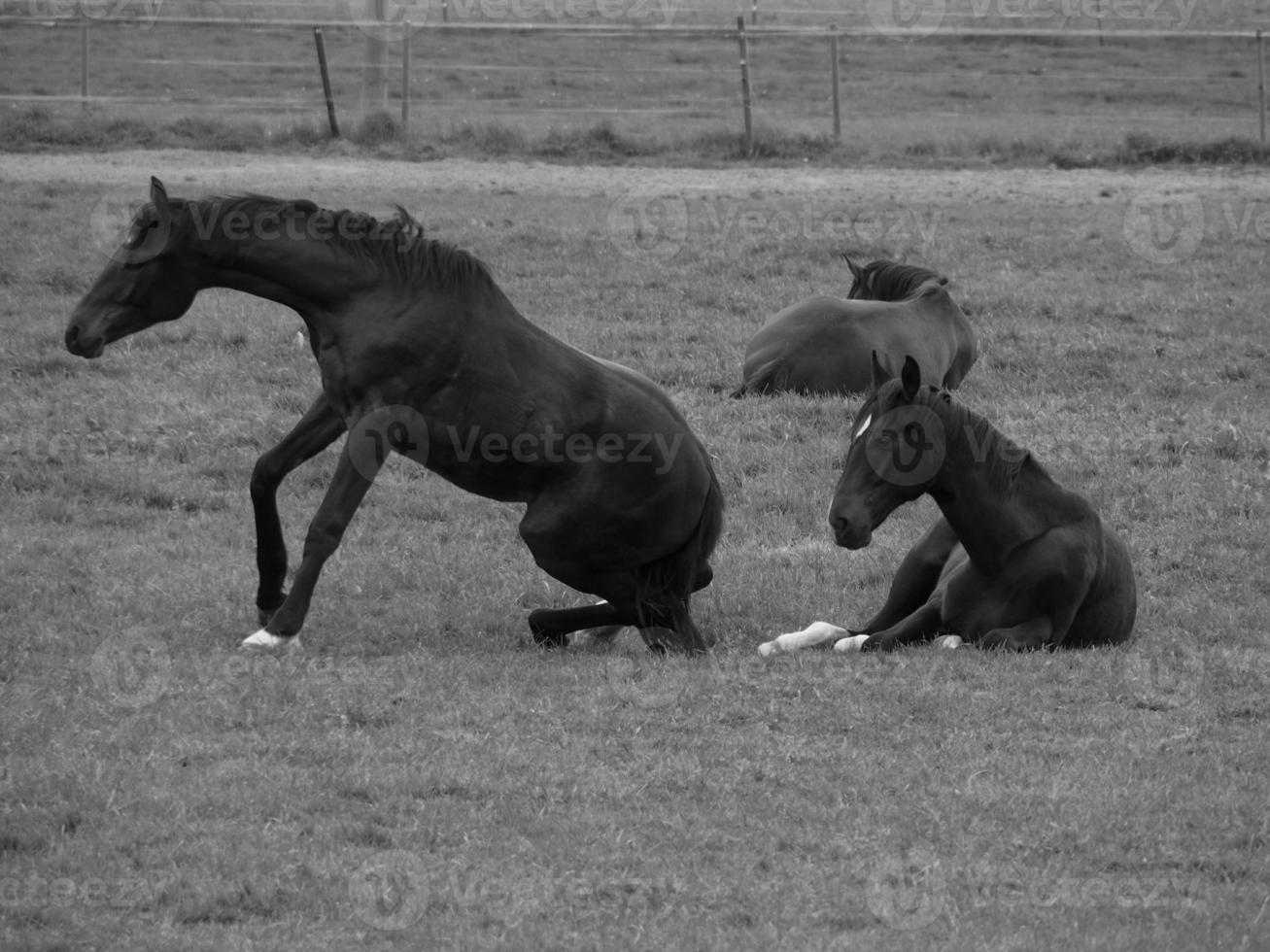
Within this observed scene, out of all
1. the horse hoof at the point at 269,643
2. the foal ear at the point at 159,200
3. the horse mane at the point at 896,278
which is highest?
the foal ear at the point at 159,200

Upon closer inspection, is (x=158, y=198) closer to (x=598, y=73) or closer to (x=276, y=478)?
(x=276, y=478)

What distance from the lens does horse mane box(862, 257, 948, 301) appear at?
13.6m

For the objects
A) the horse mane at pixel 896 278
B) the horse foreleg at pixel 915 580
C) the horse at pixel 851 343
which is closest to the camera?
the horse foreleg at pixel 915 580

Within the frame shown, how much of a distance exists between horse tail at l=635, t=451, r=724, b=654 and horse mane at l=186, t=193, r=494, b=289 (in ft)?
5.11

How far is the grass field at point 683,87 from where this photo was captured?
21953mm

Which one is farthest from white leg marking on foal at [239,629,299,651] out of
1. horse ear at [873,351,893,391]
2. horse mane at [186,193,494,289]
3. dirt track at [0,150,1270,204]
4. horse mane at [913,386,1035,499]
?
dirt track at [0,150,1270,204]

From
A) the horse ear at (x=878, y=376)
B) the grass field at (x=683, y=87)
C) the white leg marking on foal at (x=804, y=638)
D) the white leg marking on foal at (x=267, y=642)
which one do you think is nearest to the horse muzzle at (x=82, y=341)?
the white leg marking on foal at (x=267, y=642)

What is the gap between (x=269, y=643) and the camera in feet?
25.3

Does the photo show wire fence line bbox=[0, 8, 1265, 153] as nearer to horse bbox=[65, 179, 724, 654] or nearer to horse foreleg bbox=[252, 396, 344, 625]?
horse bbox=[65, 179, 724, 654]

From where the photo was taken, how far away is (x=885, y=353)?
12.6 meters

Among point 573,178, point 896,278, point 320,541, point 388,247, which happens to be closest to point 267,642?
point 320,541

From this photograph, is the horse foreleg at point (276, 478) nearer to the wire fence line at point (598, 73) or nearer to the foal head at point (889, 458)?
the foal head at point (889, 458)

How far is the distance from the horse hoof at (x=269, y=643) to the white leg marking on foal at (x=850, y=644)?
2.56 m

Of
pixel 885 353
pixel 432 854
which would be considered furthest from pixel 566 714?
pixel 885 353
